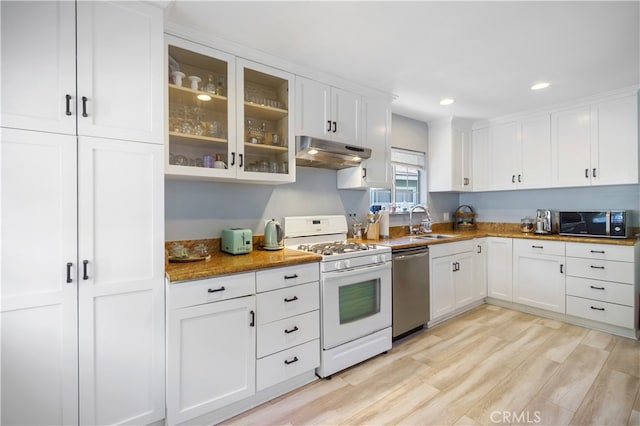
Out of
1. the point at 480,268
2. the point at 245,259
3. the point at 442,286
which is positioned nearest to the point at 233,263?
the point at 245,259

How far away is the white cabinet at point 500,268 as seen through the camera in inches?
143

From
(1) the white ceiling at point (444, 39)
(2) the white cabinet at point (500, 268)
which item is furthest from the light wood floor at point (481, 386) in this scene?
→ (1) the white ceiling at point (444, 39)

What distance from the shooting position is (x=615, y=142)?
3.10m

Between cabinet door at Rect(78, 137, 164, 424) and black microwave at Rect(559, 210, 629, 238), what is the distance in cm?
413

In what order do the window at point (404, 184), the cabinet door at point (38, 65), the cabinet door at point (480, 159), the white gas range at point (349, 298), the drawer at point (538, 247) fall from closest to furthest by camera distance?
the cabinet door at point (38, 65) < the white gas range at point (349, 298) < the drawer at point (538, 247) < the window at point (404, 184) < the cabinet door at point (480, 159)

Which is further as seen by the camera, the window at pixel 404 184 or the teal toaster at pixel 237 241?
the window at pixel 404 184

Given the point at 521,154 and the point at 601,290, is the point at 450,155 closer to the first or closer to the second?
the point at 521,154

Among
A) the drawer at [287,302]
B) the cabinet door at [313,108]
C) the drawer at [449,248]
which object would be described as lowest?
the drawer at [287,302]

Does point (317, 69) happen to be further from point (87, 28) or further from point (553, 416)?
point (553, 416)

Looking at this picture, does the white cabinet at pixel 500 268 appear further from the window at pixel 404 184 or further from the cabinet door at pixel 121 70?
the cabinet door at pixel 121 70

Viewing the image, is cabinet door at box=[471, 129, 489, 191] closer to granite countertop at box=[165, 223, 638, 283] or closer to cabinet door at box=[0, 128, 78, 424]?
granite countertop at box=[165, 223, 638, 283]

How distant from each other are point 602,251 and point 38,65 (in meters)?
4.60

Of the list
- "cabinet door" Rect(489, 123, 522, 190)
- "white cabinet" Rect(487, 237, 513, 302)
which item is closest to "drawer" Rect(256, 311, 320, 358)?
"white cabinet" Rect(487, 237, 513, 302)

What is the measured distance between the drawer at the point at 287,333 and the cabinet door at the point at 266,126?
3.52 feet
